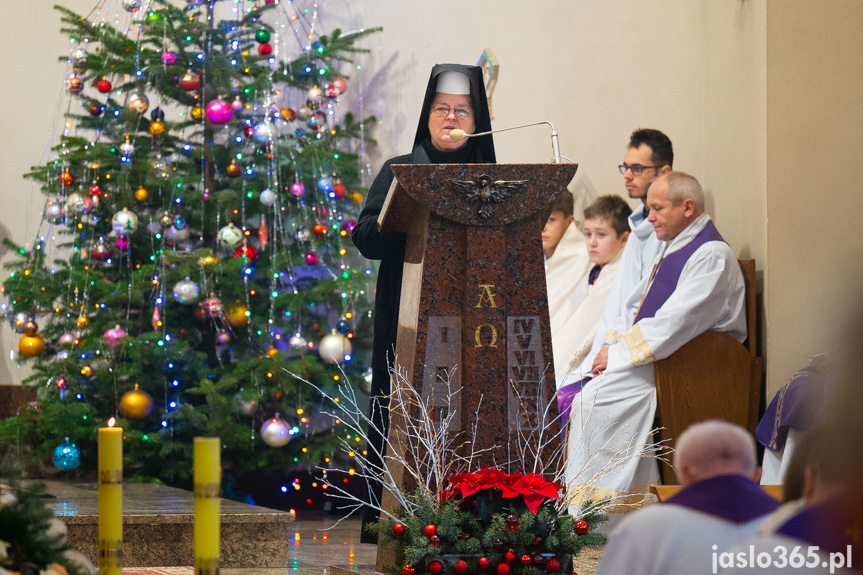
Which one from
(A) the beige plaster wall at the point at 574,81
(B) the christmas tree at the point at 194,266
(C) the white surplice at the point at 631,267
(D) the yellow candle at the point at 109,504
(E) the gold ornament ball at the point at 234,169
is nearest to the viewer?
(D) the yellow candle at the point at 109,504

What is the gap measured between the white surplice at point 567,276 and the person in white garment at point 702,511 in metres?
5.97

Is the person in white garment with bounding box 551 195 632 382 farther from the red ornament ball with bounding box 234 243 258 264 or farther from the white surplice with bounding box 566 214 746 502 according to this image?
the red ornament ball with bounding box 234 243 258 264

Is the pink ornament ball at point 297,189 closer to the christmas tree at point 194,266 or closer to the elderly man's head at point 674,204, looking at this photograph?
the christmas tree at point 194,266

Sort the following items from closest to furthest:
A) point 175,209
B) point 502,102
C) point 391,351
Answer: point 391,351 → point 175,209 → point 502,102

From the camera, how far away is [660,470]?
582cm

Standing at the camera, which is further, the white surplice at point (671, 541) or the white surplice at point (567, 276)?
the white surplice at point (567, 276)

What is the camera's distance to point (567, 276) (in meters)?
7.28

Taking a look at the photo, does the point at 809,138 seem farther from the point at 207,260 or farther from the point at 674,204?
the point at 207,260

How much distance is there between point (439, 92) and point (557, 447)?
140cm

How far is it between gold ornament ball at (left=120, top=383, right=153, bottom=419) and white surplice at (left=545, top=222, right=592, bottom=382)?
257 cm

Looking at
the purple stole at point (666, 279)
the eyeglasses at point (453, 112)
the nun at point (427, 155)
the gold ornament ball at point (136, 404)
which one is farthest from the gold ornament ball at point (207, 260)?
the eyeglasses at point (453, 112)

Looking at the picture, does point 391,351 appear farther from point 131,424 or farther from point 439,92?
point 131,424

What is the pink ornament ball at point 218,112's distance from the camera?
7.08 meters

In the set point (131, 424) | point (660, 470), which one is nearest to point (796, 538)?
point (660, 470)
